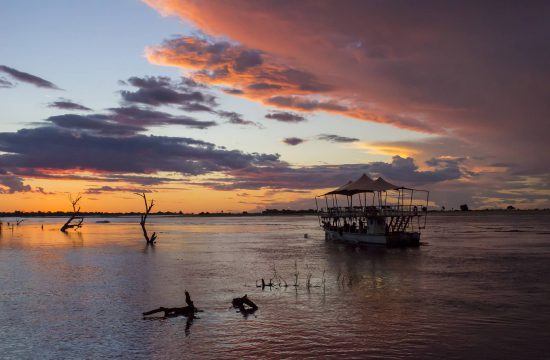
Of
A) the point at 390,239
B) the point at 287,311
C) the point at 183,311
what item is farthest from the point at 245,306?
the point at 390,239

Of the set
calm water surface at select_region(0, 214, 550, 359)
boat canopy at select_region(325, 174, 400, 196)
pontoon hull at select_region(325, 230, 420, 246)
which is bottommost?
calm water surface at select_region(0, 214, 550, 359)

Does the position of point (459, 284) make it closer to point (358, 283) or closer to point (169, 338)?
point (358, 283)

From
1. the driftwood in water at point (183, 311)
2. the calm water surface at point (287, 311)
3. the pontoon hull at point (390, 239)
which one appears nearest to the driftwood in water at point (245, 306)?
the calm water surface at point (287, 311)

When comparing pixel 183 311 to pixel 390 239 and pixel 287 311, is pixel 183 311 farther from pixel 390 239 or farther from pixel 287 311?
pixel 390 239

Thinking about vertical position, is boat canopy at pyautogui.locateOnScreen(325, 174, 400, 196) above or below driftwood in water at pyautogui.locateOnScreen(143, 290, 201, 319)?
above

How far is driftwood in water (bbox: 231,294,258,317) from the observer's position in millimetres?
23525

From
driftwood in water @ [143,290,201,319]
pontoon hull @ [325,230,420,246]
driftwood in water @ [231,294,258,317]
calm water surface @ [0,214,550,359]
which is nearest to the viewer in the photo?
calm water surface @ [0,214,550,359]

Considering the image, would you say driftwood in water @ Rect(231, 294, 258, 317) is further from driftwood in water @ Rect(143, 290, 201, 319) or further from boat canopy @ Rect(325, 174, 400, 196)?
boat canopy @ Rect(325, 174, 400, 196)

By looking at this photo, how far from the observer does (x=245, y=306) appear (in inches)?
963

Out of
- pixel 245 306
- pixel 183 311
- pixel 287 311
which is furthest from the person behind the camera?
pixel 245 306

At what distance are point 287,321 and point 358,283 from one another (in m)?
11.6

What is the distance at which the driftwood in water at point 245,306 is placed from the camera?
23525mm

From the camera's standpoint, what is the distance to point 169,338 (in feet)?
63.4

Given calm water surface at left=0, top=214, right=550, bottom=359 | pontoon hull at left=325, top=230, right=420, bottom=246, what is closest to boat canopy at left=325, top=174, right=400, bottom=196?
pontoon hull at left=325, top=230, right=420, bottom=246
